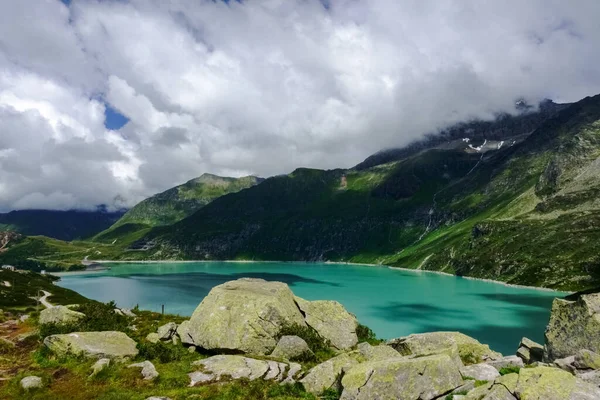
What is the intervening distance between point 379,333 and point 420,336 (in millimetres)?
54156

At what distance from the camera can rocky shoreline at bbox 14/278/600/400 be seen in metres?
18.8

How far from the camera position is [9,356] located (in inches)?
1355

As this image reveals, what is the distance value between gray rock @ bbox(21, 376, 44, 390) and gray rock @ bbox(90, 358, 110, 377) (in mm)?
3114

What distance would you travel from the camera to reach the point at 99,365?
28.5 metres

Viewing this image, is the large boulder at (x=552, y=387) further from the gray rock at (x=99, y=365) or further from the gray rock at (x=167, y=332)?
the gray rock at (x=167, y=332)

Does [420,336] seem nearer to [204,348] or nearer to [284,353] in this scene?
[284,353]

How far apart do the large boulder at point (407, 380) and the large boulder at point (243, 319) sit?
1511 centimetres

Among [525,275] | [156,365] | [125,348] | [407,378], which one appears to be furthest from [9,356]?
[525,275]

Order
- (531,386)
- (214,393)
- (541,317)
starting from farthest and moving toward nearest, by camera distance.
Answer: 1. (541,317)
2. (214,393)
3. (531,386)

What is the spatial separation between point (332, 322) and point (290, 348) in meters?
7.95

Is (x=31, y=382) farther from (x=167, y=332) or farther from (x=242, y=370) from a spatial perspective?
(x=167, y=332)

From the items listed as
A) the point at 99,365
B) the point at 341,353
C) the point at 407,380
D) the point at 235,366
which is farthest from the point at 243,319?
the point at 407,380

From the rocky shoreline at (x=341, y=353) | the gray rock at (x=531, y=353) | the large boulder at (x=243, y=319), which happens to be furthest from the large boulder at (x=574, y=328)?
the large boulder at (x=243, y=319)

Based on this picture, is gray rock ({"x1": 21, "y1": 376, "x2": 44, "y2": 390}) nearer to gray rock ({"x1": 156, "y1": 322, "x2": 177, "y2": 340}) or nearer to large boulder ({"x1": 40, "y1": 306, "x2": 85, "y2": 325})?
gray rock ({"x1": 156, "y1": 322, "x2": 177, "y2": 340})
